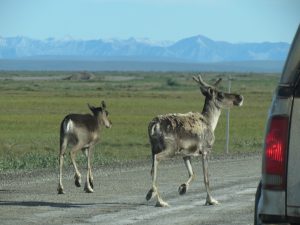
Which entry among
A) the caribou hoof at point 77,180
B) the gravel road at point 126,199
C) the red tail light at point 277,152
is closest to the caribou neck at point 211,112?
the gravel road at point 126,199

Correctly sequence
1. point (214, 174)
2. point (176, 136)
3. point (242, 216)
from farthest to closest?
point (214, 174), point (176, 136), point (242, 216)

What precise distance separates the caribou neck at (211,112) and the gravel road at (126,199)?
46.2 inches

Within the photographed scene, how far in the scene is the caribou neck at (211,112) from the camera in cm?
1416

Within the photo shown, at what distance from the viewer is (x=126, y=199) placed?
1413 centimetres

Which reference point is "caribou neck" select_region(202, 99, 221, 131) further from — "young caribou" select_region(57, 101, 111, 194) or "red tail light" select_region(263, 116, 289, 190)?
"red tail light" select_region(263, 116, 289, 190)

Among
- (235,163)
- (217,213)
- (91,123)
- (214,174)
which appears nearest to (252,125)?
(235,163)

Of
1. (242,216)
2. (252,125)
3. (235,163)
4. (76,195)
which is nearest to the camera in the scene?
(242,216)

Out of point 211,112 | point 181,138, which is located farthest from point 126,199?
point 211,112

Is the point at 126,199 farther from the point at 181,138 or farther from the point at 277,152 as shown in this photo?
the point at 277,152

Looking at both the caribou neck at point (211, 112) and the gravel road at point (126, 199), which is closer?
the gravel road at point (126, 199)

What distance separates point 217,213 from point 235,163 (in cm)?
904

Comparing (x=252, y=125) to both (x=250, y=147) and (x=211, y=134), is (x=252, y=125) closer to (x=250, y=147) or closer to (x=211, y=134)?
(x=250, y=147)

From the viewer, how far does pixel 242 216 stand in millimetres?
12117

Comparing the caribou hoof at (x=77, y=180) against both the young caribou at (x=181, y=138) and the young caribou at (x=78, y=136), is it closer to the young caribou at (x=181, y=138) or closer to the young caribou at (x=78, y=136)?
the young caribou at (x=78, y=136)
